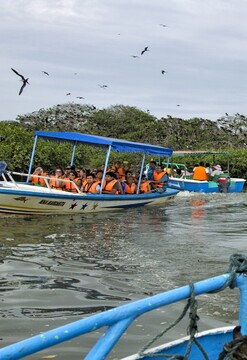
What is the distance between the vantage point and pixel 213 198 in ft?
66.6

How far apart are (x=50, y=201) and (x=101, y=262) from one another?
16.8 ft

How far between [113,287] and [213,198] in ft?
46.2

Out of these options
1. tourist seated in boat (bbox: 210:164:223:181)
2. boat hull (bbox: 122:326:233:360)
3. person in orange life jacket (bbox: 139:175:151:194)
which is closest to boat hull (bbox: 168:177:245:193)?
tourist seated in boat (bbox: 210:164:223:181)

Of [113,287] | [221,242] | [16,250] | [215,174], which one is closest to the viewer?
[113,287]

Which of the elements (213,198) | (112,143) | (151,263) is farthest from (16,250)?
(213,198)

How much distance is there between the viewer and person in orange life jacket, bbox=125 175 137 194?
16.0 meters

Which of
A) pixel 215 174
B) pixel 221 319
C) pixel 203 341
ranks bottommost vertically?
pixel 221 319

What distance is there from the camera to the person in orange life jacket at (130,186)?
16047 millimetres

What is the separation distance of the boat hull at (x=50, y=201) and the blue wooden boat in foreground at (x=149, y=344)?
Answer: 32.1 ft

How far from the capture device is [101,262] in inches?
324

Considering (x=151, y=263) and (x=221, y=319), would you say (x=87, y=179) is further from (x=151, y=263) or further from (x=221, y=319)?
(x=221, y=319)

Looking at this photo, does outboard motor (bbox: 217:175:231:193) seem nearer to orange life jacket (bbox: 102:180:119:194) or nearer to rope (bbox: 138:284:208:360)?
orange life jacket (bbox: 102:180:119:194)

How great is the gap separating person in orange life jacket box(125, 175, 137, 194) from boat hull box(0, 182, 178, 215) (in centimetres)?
78

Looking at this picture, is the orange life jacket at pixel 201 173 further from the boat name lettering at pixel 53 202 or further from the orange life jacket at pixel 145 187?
the boat name lettering at pixel 53 202
